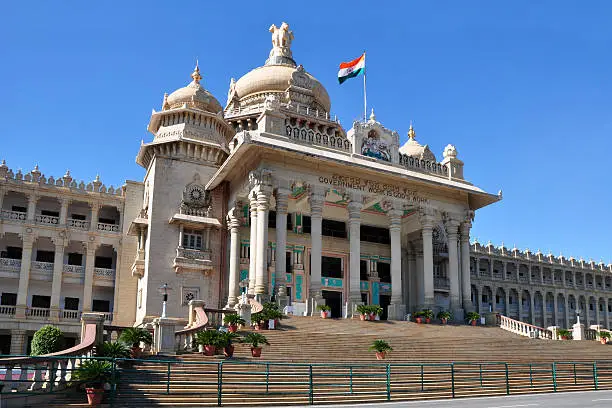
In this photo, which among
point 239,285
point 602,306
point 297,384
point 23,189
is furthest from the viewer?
point 602,306

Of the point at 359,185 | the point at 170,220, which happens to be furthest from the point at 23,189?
the point at 359,185

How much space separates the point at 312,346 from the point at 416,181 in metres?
17.3

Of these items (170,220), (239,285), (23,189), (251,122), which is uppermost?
(251,122)

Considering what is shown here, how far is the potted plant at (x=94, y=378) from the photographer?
16.8 metres

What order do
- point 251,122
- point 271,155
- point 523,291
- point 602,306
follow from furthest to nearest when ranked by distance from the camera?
point 602,306 → point 523,291 → point 251,122 → point 271,155

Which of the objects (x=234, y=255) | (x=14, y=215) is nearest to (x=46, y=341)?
(x=14, y=215)

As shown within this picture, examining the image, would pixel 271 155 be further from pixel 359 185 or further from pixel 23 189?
pixel 23 189

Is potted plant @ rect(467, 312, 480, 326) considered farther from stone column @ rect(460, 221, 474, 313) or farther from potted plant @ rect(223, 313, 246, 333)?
potted plant @ rect(223, 313, 246, 333)

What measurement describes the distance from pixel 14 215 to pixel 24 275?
14.5 ft

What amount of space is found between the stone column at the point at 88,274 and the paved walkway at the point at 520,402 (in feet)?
96.6

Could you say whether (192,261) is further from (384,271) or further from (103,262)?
(384,271)

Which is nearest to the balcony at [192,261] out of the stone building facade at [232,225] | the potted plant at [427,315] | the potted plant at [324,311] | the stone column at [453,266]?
the stone building facade at [232,225]

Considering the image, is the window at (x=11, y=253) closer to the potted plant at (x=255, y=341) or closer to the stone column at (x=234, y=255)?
the stone column at (x=234, y=255)

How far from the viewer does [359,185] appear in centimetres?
4009
